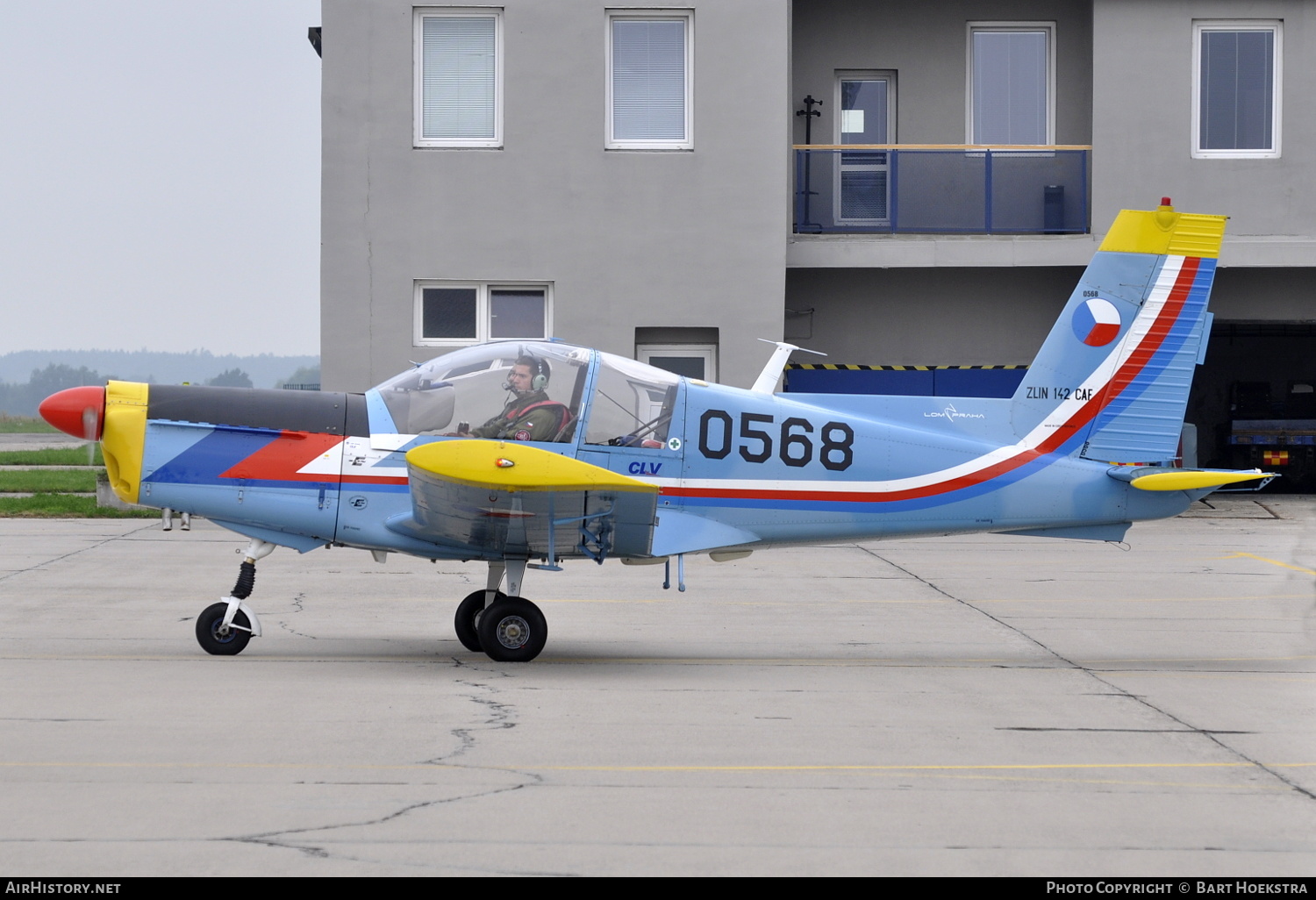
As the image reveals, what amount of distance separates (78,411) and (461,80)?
10.8m

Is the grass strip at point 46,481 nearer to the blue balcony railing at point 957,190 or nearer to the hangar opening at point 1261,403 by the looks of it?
the blue balcony railing at point 957,190

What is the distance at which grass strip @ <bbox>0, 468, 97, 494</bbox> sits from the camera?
76.3ft

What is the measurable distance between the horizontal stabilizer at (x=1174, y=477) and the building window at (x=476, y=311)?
10.0 m

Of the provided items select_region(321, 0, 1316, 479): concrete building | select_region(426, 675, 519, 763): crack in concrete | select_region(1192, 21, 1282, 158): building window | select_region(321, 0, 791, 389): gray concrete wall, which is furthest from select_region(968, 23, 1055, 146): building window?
select_region(426, 675, 519, 763): crack in concrete

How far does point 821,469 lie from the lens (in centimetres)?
936

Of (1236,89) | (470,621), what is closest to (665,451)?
(470,621)

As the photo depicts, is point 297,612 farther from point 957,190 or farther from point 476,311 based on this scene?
point 957,190

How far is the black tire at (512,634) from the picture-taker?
352 inches

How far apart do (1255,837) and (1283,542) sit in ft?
43.6

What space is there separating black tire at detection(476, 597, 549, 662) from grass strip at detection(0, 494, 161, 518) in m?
11.6

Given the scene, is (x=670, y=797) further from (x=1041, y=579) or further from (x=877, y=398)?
(x=1041, y=579)

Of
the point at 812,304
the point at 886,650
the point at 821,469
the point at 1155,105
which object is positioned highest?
the point at 1155,105

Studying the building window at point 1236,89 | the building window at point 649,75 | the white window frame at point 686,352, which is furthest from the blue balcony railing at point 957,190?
the white window frame at point 686,352

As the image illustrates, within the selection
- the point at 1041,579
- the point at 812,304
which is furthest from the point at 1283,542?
the point at 812,304
